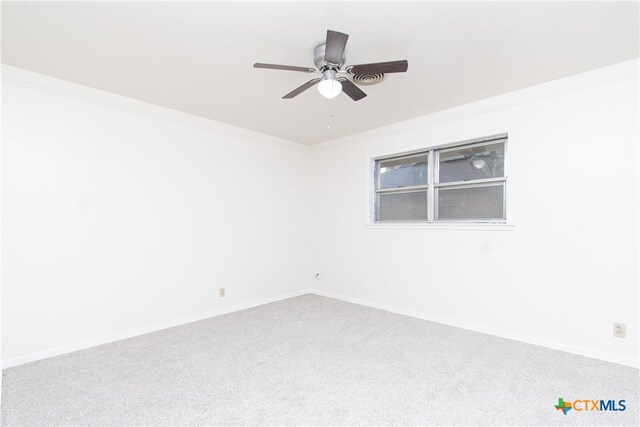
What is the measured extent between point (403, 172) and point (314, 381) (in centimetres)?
274

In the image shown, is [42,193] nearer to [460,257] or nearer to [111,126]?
[111,126]

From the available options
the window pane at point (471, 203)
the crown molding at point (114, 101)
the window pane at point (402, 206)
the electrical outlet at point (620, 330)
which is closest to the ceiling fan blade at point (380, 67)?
the window pane at point (471, 203)

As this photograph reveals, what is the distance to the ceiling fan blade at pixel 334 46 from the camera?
1771mm

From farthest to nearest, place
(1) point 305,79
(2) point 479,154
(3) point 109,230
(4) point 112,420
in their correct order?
(2) point 479,154, (3) point 109,230, (1) point 305,79, (4) point 112,420

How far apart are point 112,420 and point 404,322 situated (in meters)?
2.74

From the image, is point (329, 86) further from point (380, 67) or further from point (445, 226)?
point (445, 226)

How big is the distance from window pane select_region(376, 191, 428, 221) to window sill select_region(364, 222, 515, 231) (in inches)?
5.5

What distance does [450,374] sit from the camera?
239cm

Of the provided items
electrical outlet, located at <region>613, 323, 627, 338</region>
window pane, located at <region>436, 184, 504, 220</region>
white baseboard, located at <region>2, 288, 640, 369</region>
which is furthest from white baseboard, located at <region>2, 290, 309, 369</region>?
electrical outlet, located at <region>613, 323, 627, 338</region>

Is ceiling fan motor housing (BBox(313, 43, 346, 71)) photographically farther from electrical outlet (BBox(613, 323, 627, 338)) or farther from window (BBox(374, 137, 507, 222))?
electrical outlet (BBox(613, 323, 627, 338))

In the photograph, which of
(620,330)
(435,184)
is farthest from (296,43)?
(620,330)

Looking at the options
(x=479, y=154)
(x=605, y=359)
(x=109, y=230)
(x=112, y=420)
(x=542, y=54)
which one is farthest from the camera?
(x=479, y=154)

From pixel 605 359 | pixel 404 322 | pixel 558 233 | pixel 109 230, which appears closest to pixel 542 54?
pixel 558 233

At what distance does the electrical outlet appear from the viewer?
8.37ft
